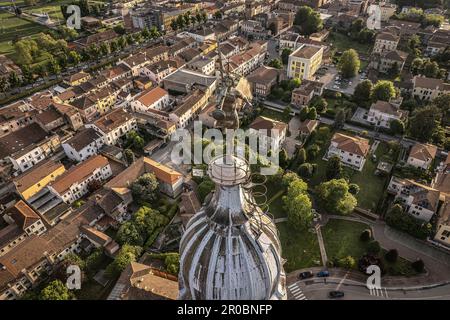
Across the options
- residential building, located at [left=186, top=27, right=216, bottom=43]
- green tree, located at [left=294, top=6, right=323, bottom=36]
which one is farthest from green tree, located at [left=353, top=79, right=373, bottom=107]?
residential building, located at [left=186, top=27, right=216, bottom=43]

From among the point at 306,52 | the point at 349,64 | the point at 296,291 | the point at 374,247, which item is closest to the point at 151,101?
the point at 306,52

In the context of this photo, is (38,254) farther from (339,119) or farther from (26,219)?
(339,119)

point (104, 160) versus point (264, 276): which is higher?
point (264, 276)

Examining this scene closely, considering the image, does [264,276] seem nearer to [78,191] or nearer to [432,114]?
[78,191]

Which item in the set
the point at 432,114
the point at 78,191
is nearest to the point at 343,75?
the point at 432,114

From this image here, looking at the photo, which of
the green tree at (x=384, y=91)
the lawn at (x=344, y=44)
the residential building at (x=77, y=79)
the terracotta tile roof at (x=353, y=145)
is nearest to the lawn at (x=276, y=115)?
the terracotta tile roof at (x=353, y=145)

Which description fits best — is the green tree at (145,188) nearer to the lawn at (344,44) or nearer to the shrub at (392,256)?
the shrub at (392,256)

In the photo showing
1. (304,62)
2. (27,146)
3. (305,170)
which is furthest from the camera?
(304,62)
